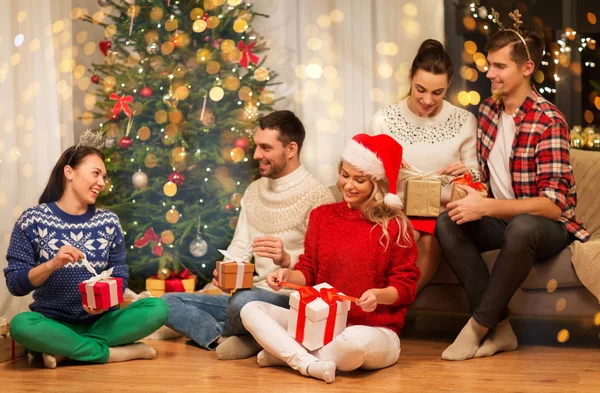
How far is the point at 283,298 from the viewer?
3.34 m

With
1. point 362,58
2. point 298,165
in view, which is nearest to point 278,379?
point 298,165

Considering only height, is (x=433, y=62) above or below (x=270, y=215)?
above

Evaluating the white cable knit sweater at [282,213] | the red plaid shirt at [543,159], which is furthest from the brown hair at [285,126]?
the red plaid shirt at [543,159]

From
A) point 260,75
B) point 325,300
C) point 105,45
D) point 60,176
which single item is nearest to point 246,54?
point 260,75

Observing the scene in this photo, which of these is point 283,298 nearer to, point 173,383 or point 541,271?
point 173,383

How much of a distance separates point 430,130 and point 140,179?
1.45m

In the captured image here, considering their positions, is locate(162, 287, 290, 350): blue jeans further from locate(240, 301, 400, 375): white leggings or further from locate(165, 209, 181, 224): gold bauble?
locate(165, 209, 181, 224): gold bauble

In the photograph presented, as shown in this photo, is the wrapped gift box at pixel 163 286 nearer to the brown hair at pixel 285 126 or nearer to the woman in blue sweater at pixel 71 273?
the woman in blue sweater at pixel 71 273

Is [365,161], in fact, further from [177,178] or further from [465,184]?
[177,178]

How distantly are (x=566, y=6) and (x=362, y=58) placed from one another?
129 centimetres

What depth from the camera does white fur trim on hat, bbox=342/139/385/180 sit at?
312 cm

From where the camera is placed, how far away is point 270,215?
3.57 meters

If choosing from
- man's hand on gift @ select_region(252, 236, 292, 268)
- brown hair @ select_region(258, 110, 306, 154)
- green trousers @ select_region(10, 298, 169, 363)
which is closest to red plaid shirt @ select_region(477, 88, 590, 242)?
brown hair @ select_region(258, 110, 306, 154)

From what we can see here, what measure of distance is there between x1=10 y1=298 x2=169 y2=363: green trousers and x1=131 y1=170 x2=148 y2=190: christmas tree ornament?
3.09ft
